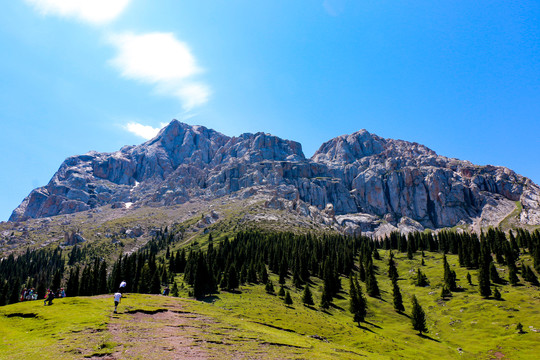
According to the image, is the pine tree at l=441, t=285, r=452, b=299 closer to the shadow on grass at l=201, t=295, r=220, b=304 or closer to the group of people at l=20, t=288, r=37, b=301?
the shadow on grass at l=201, t=295, r=220, b=304

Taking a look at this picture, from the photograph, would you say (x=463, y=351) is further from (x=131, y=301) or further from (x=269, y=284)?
(x=131, y=301)

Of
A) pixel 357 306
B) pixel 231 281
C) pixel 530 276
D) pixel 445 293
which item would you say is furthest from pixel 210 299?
pixel 530 276

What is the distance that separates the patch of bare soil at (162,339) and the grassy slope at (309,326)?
2.00 ft

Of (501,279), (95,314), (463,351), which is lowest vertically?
(463,351)

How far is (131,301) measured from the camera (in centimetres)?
5169

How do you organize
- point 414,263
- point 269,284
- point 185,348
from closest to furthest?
point 185,348 → point 269,284 → point 414,263

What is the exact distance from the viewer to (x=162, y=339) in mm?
32594

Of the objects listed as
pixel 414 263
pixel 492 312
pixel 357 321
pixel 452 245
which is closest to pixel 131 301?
pixel 357 321

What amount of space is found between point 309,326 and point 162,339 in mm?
37370

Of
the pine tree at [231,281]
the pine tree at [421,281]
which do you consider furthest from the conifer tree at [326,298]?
the pine tree at [421,281]

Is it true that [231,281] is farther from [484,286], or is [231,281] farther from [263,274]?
[484,286]

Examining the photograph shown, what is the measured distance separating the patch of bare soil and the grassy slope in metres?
0.61

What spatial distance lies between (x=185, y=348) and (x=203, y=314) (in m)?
22.0

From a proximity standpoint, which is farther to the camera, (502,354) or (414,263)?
(414,263)
